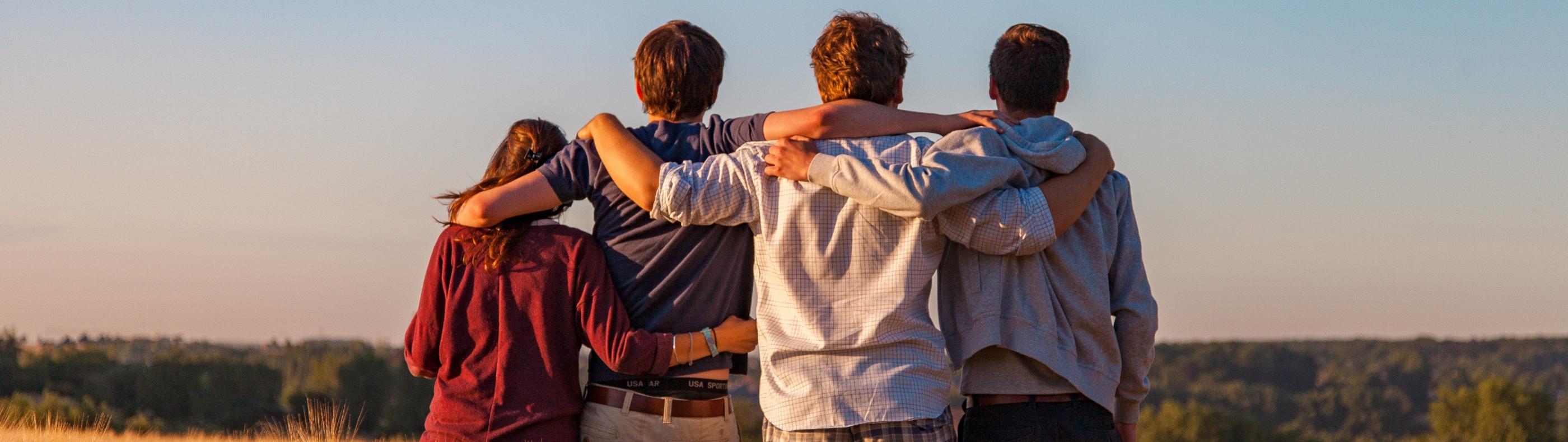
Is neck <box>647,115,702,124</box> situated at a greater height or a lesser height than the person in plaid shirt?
greater

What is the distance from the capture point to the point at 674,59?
3.69m

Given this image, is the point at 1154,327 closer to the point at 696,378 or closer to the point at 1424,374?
the point at 696,378

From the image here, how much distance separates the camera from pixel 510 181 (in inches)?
148

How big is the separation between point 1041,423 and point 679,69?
148cm

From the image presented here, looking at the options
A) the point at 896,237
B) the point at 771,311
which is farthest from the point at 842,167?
the point at 771,311

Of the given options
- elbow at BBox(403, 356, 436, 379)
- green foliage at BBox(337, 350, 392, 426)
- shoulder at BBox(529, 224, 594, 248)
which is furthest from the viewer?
green foliage at BBox(337, 350, 392, 426)

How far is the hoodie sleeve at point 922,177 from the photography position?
311 cm

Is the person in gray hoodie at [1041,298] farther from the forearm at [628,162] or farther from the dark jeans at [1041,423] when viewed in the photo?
the forearm at [628,162]

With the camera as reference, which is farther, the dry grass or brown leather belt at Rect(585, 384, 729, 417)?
the dry grass

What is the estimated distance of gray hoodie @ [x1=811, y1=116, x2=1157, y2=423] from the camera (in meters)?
3.36

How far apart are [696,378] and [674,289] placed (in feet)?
0.88

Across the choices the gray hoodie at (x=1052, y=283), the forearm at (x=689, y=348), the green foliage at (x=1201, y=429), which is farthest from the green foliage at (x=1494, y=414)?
the forearm at (x=689, y=348)

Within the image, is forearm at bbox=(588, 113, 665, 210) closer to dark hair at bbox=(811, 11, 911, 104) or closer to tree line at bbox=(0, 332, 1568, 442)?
dark hair at bbox=(811, 11, 911, 104)

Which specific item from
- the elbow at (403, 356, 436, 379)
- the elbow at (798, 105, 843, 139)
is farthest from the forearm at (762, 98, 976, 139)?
the elbow at (403, 356, 436, 379)
